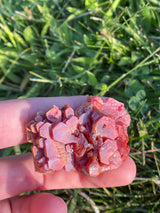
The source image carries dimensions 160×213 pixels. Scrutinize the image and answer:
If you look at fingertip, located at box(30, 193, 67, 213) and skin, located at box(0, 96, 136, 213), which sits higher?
skin, located at box(0, 96, 136, 213)

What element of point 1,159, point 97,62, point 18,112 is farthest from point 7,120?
point 97,62

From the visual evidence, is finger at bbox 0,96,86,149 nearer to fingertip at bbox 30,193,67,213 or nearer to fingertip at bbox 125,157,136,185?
fingertip at bbox 30,193,67,213

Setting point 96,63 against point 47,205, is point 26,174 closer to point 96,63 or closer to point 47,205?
point 47,205

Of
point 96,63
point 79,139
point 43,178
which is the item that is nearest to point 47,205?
point 43,178

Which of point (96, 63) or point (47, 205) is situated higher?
point (96, 63)

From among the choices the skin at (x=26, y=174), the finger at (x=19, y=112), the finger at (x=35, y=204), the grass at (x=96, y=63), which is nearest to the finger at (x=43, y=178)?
the skin at (x=26, y=174)

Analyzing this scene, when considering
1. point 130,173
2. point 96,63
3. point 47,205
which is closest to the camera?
point 47,205

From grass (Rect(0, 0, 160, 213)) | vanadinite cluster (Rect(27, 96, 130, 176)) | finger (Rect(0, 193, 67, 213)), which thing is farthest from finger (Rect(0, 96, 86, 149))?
finger (Rect(0, 193, 67, 213))
